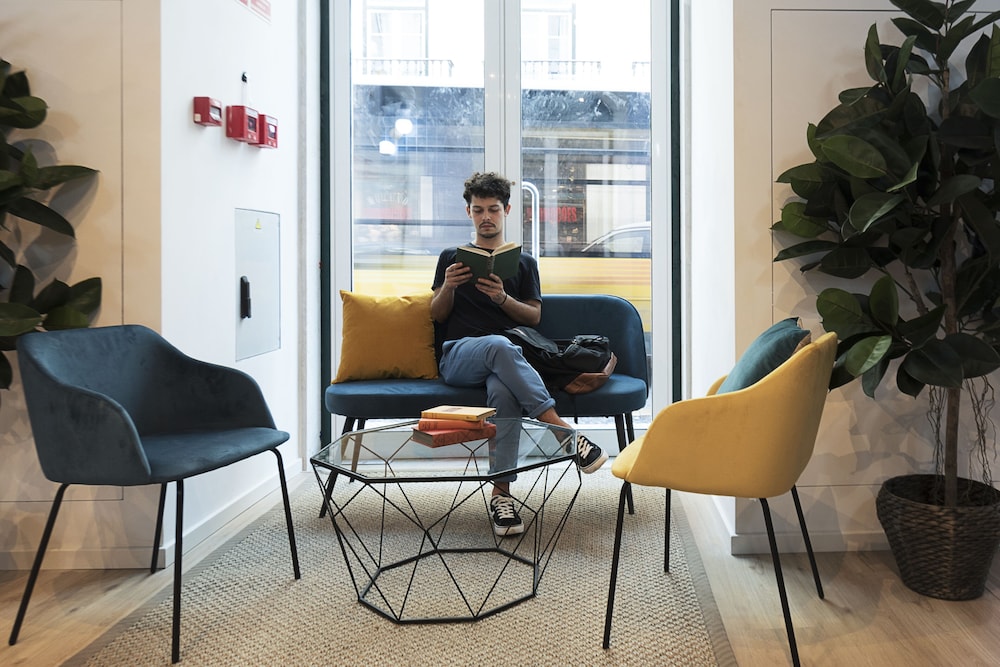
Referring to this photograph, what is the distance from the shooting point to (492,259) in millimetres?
3150

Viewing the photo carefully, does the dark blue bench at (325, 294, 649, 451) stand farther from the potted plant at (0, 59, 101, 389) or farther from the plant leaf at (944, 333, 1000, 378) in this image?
the plant leaf at (944, 333, 1000, 378)

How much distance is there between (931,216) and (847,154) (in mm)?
397

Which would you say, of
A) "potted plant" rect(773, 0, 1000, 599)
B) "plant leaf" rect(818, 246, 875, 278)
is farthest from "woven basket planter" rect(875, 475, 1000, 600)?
"plant leaf" rect(818, 246, 875, 278)

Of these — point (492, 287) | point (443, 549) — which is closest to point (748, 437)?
point (443, 549)

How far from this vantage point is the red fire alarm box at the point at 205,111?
2.80 meters

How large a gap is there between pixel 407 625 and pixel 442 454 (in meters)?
0.46

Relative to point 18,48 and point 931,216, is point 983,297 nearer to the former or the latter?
point 931,216

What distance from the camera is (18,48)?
2557mm

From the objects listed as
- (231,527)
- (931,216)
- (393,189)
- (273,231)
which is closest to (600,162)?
(393,189)

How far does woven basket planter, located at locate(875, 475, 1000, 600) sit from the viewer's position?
7.45 feet

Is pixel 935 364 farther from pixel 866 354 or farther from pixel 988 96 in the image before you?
pixel 988 96

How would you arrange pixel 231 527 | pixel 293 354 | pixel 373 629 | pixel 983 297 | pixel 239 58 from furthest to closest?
pixel 293 354
pixel 239 58
pixel 231 527
pixel 983 297
pixel 373 629

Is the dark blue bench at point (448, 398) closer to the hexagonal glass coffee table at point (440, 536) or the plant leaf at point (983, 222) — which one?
the hexagonal glass coffee table at point (440, 536)

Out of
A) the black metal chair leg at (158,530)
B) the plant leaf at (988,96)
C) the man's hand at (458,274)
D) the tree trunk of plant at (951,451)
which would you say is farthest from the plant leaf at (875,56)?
the black metal chair leg at (158,530)
